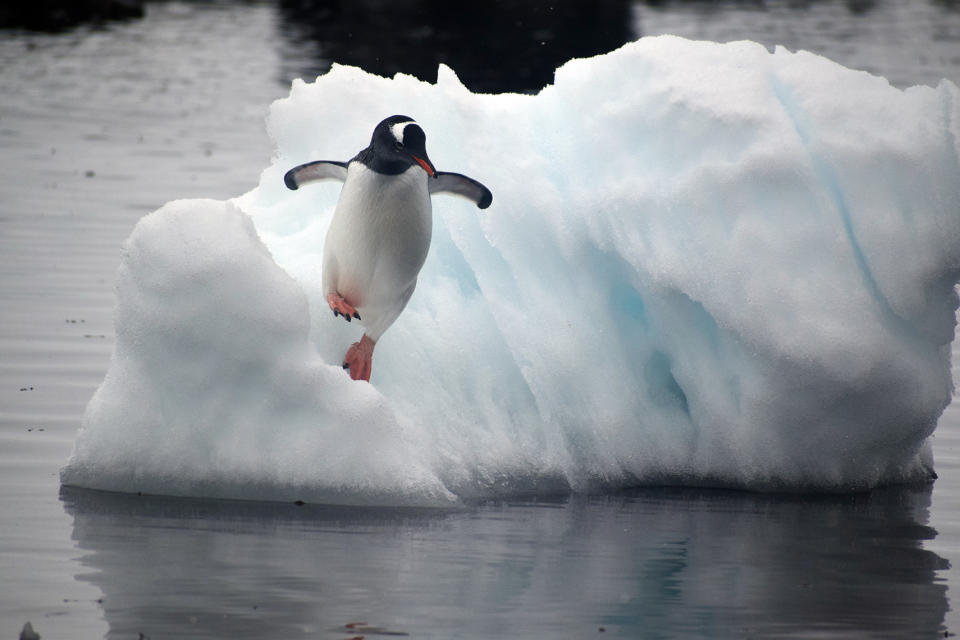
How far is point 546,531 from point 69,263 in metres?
7.44

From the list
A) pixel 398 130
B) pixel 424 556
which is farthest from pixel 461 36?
pixel 424 556

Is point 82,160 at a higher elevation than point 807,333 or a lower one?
lower

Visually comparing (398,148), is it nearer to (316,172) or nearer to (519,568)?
(316,172)

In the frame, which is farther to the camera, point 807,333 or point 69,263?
point 69,263

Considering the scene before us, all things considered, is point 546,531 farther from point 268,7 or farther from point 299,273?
point 268,7

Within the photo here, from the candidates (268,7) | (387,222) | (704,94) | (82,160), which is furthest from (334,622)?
(268,7)

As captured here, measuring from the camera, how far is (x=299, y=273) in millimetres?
7801

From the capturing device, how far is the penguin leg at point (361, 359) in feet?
24.0

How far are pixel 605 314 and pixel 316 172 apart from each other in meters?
1.49

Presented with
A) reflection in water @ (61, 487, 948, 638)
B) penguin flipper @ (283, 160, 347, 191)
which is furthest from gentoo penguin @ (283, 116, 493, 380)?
reflection in water @ (61, 487, 948, 638)

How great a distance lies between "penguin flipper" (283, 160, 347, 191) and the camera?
7.87 m

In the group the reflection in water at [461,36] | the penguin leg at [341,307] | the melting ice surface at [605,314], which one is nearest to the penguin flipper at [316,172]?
the melting ice surface at [605,314]

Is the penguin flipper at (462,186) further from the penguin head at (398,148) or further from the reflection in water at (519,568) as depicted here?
the reflection in water at (519,568)

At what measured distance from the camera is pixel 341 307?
7328 millimetres
